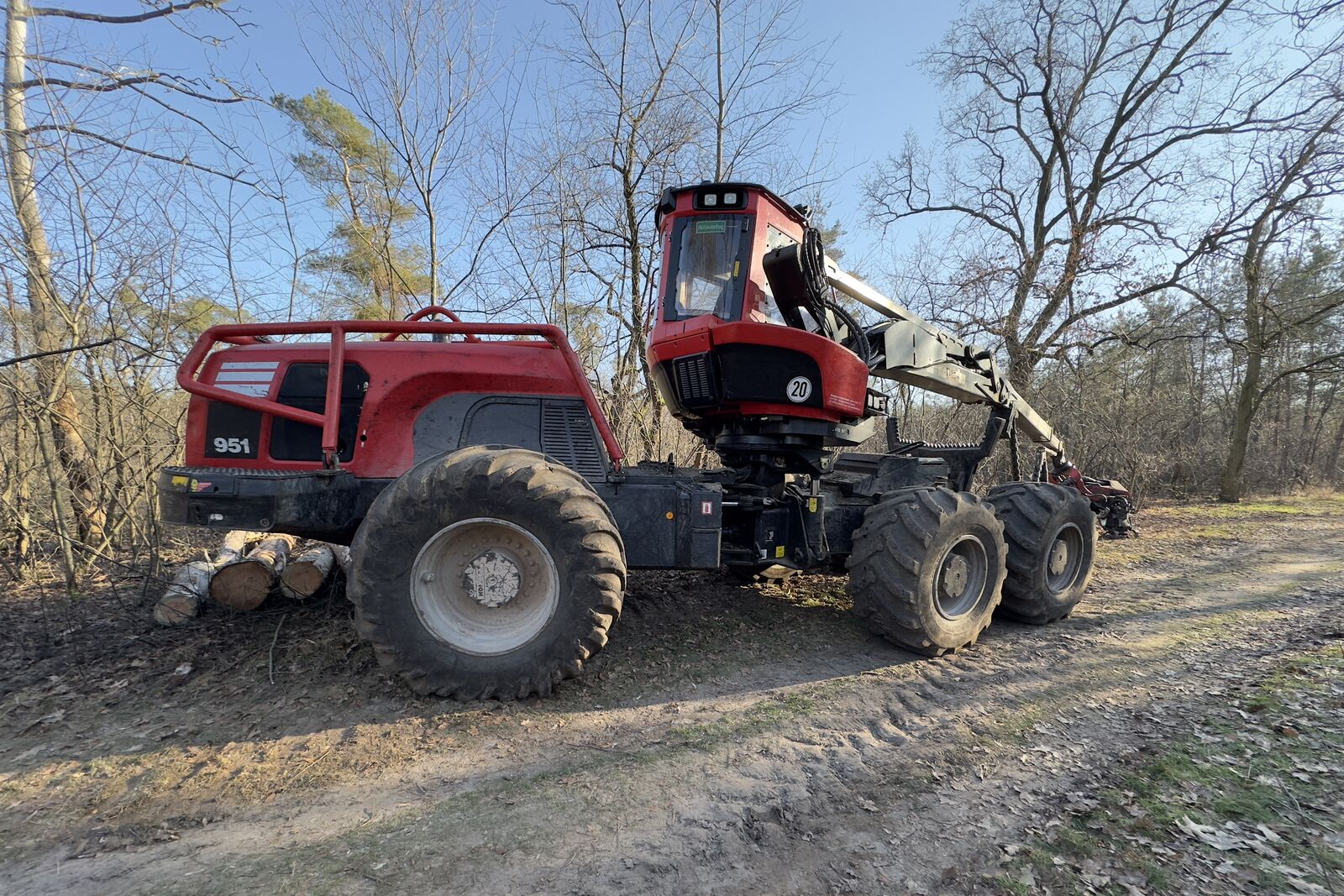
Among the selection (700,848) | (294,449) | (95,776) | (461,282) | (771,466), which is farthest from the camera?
(461,282)

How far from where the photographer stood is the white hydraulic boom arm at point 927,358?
5.07 meters

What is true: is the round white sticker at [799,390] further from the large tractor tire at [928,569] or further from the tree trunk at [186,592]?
the tree trunk at [186,592]

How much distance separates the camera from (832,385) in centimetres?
442

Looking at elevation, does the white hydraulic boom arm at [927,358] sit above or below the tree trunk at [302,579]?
above

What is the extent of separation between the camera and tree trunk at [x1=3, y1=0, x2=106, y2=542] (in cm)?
461

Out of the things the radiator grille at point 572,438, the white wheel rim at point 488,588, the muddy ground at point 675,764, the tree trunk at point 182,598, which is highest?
the radiator grille at point 572,438

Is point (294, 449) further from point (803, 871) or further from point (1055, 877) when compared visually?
point (1055, 877)

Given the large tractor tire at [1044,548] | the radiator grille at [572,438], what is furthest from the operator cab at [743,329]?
the large tractor tire at [1044,548]

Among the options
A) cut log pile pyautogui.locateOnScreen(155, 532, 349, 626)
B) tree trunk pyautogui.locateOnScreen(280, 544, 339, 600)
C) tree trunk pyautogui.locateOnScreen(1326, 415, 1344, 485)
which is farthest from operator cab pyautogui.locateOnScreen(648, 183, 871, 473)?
tree trunk pyautogui.locateOnScreen(1326, 415, 1344, 485)

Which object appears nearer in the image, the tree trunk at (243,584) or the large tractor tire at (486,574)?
the large tractor tire at (486,574)

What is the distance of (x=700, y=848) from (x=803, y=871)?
37 centimetres

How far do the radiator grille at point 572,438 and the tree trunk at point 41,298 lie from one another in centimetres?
414

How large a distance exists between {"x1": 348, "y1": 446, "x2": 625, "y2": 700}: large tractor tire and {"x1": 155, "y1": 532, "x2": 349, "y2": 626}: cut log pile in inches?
40.3

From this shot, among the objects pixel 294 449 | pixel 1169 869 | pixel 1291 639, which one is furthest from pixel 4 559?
pixel 1291 639
